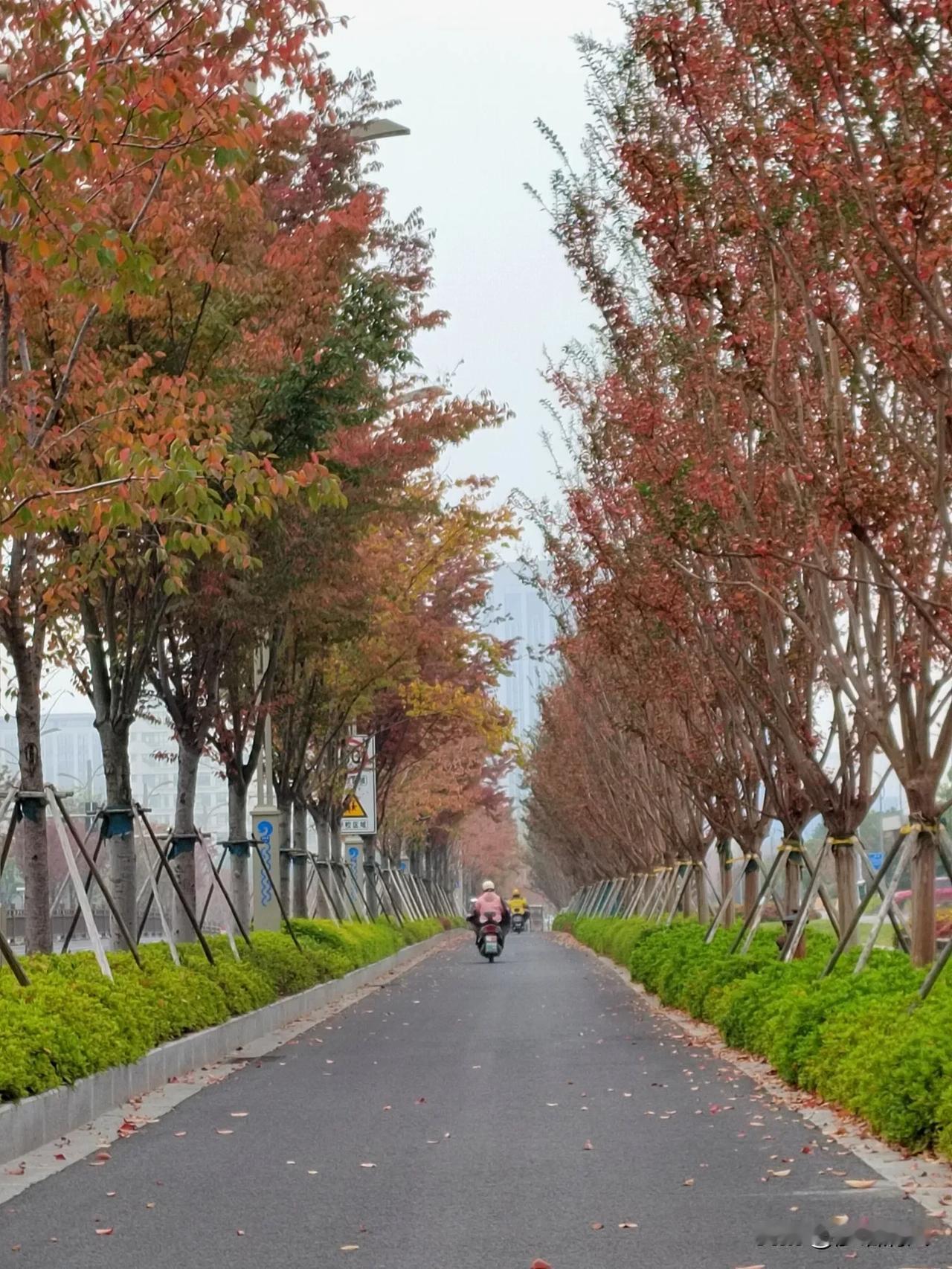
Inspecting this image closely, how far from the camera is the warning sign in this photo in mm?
39375

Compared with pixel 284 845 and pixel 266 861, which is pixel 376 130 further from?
pixel 284 845

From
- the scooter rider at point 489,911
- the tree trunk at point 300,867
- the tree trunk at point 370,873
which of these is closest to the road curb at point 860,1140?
the tree trunk at point 300,867

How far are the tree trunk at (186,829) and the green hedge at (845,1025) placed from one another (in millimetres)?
5705

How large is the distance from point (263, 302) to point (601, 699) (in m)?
19.0

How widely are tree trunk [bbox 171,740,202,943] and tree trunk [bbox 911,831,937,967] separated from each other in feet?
31.1

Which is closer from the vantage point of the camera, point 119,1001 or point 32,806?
point 119,1001

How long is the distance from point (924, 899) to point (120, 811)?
767 centimetres

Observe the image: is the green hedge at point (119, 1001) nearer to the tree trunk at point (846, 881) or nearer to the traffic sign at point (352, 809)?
the tree trunk at point (846, 881)

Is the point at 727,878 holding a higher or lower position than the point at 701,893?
higher

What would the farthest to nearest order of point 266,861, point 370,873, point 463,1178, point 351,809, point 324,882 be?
point 370,873
point 351,809
point 324,882
point 266,861
point 463,1178

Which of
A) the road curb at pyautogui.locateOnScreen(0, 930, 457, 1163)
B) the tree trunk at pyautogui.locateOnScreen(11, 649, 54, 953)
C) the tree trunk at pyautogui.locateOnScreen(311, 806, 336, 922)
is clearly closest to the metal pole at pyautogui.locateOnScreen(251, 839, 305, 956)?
the road curb at pyautogui.locateOnScreen(0, 930, 457, 1163)

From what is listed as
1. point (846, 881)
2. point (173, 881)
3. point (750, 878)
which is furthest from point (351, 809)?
point (846, 881)

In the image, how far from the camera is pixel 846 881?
1630cm

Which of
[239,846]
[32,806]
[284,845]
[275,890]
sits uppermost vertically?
[284,845]
